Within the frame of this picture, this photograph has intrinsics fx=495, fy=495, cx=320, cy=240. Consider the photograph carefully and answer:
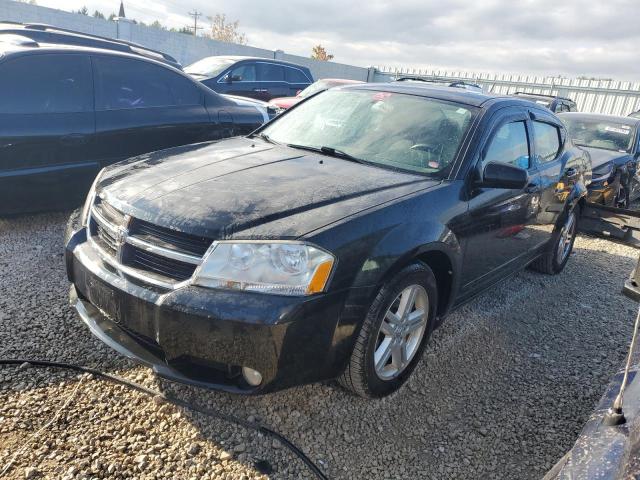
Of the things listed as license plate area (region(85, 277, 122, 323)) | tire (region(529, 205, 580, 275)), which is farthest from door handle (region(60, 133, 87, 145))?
tire (region(529, 205, 580, 275))

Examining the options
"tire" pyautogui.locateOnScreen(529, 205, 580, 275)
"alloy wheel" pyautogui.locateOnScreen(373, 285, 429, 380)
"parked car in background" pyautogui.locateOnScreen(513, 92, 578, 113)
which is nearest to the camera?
"alloy wheel" pyautogui.locateOnScreen(373, 285, 429, 380)

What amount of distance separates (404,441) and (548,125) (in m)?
3.08

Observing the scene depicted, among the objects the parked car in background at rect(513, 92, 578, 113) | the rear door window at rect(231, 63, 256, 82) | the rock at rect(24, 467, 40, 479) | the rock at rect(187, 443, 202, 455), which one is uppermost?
the parked car in background at rect(513, 92, 578, 113)

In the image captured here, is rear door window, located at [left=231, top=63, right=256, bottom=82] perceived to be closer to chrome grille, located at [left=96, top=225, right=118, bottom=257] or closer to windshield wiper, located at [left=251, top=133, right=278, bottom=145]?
windshield wiper, located at [left=251, top=133, right=278, bottom=145]

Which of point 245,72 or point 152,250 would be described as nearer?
point 152,250

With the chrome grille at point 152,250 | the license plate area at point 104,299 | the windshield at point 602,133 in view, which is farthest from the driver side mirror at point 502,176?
the windshield at point 602,133

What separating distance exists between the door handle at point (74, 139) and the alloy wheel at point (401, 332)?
11.0 feet

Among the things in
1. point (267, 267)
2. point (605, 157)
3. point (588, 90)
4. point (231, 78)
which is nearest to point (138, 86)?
point (267, 267)

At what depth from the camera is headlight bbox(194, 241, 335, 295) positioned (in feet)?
6.73

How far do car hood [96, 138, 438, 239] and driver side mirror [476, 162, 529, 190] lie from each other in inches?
16.4

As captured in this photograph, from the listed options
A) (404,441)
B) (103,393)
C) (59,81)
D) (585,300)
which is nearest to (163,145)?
(59,81)

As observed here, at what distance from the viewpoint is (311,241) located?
6.84 ft

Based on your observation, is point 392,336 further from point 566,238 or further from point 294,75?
point 294,75

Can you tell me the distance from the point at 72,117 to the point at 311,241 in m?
3.33
